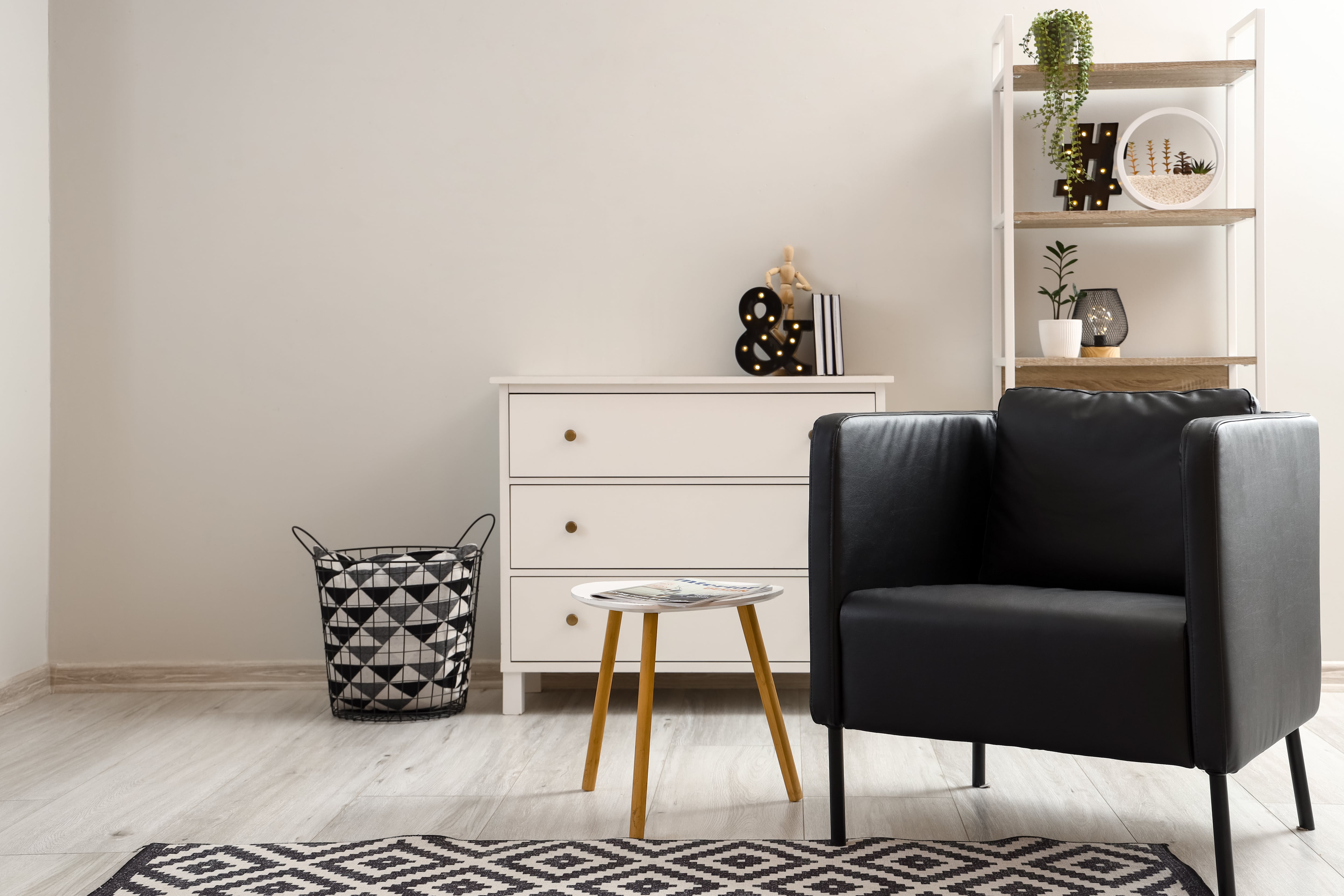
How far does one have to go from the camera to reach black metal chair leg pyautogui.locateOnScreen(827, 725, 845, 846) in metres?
1.74

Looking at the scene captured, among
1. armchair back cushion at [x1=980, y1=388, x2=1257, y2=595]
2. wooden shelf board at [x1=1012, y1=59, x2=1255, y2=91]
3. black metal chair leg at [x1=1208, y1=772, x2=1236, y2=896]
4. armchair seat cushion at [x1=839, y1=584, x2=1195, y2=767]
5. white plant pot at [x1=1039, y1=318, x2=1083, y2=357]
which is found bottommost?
black metal chair leg at [x1=1208, y1=772, x2=1236, y2=896]

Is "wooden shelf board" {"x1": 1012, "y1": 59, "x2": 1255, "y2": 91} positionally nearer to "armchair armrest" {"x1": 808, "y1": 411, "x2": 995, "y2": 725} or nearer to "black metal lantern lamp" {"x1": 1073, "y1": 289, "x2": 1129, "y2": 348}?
"black metal lantern lamp" {"x1": 1073, "y1": 289, "x2": 1129, "y2": 348}

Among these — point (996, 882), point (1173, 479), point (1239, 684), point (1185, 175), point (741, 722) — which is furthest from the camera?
point (1185, 175)

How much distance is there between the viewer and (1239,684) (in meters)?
1.47

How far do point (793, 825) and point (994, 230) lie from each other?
1.71 m

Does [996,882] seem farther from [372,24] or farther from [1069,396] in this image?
[372,24]

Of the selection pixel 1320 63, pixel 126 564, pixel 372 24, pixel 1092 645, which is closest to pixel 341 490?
pixel 126 564

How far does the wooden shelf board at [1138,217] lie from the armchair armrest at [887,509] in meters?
0.90

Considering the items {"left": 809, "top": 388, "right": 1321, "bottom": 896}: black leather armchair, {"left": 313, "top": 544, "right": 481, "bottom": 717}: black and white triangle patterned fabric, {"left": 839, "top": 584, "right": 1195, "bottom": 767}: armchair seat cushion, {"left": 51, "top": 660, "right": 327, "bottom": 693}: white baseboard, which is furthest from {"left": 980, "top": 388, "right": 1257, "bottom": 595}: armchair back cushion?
{"left": 51, "top": 660, "right": 327, "bottom": 693}: white baseboard

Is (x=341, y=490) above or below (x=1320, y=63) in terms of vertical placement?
below

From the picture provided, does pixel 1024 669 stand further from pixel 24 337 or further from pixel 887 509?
pixel 24 337

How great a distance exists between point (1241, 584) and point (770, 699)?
81 cm

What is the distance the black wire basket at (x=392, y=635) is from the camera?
2.61 m

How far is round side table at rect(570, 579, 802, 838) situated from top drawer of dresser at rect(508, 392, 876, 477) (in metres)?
0.52
